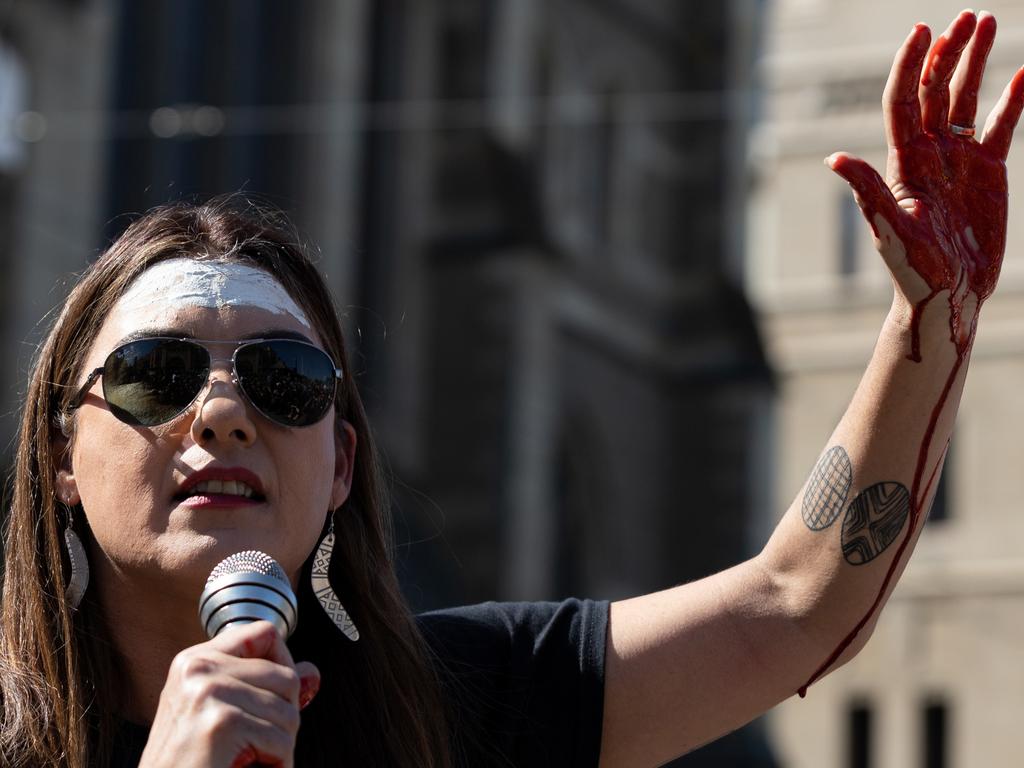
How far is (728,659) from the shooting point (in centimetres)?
297

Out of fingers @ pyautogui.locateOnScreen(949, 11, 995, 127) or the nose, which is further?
fingers @ pyautogui.locateOnScreen(949, 11, 995, 127)

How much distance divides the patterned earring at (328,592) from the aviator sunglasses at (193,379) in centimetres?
20

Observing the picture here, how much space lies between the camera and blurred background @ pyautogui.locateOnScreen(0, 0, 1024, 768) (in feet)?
59.4

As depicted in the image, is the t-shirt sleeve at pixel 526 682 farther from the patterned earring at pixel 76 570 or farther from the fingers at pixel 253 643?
the fingers at pixel 253 643

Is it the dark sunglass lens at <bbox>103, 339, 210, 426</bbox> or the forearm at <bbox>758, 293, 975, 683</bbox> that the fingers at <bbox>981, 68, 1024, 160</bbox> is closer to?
the forearm at <bbox>758, 293, 975, 683</bbox>

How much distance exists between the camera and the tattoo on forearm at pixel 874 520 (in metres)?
2.97

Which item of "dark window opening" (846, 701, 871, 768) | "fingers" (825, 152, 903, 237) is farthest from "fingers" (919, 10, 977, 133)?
"dark window opening" (846, 701, 871, 768)

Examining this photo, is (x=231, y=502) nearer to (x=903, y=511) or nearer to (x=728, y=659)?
(x=728, y=659)

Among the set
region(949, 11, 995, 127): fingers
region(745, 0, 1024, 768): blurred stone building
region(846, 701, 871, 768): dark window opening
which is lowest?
region(846, 701, 871, 768): dark window opening

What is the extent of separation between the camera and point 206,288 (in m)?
2.95

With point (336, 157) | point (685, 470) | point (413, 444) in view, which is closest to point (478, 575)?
point (413, 444)

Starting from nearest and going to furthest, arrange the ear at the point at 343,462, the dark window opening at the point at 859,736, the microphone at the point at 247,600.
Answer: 1. the microphone at the point at 247,600
2. the ear at the point at 343,462
3. the dark window opening at the point at 859,736

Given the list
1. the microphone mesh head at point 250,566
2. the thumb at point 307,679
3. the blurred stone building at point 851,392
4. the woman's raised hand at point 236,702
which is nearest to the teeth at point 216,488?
the microphone mesh head at point 250,566

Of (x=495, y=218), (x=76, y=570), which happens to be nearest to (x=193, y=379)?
(x=76, y=570)
